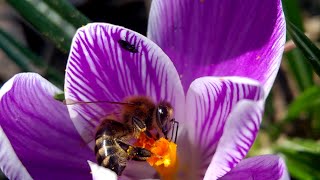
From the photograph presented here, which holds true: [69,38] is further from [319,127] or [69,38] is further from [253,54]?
[319,127]

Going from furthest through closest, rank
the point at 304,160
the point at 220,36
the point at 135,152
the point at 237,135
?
the point at 304,160 < the point at 220,36 < the point at 135,152 < the point at 237,135

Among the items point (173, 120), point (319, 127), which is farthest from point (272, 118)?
point (173, 120)

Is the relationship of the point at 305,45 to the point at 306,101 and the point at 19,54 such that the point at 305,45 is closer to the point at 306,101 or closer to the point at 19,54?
the point at 306,101

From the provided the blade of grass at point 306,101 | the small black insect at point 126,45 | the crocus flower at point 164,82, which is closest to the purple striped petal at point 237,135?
the crocus flower at point 164,82

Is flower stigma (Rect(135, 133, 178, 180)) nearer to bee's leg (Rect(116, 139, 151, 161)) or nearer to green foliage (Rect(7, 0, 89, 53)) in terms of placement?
bee's leg (Rect(116, 139, 151, 161))

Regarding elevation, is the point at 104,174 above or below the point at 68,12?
below

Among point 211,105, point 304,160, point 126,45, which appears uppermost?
point 126,45

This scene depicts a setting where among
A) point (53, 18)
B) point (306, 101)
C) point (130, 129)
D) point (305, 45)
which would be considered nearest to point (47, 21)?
point (53, 18)
